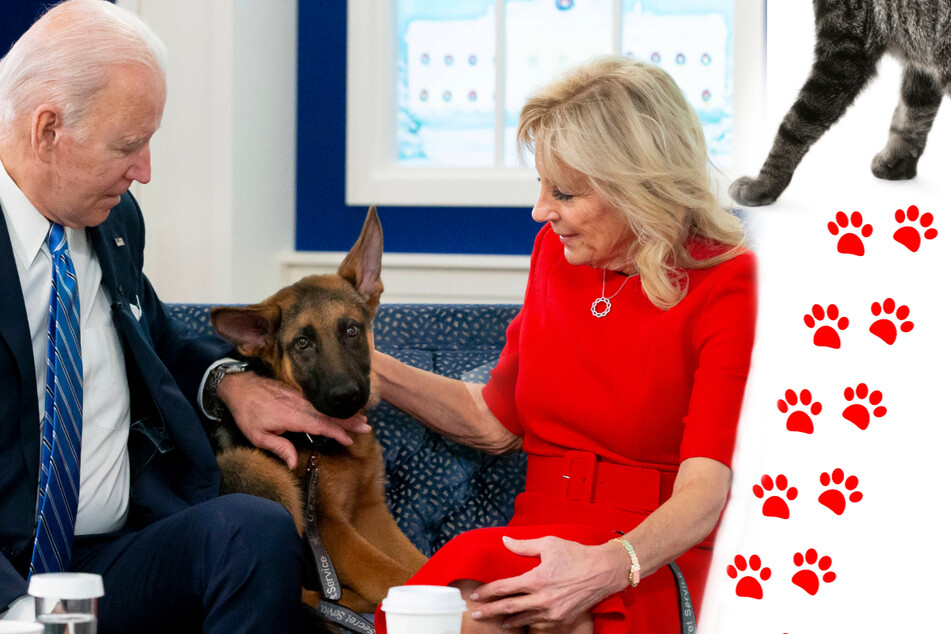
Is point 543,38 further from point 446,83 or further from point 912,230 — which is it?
point 912,230

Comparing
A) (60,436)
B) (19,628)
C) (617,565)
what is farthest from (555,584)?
(60,436)

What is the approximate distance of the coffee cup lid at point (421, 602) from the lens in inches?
42.2

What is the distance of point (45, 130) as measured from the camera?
5.40ft

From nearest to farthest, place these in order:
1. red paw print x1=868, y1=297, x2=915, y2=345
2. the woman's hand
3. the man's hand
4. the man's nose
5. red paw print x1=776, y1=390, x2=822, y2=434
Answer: the woman's hand < red paw print x1=868, y1=297, x2=915, y2=345 < red paw print x1=776, y1=390, x2=822, y2=434 < the man's nose < the man's hand

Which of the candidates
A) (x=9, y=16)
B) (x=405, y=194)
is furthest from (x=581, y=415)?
(x=9, y=16)

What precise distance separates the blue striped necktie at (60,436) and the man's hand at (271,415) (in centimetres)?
39

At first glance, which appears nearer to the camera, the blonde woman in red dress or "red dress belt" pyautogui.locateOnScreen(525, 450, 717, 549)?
the blonde woman in red dress

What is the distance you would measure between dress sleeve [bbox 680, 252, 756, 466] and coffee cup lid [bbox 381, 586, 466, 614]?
2.08 feet

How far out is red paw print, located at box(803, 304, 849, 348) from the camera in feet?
5.24

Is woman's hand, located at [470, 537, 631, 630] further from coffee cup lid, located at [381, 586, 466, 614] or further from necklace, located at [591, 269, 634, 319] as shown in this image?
necklace, located at [591, 269, 634, 319]

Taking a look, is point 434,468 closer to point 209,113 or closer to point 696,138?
point 696,138

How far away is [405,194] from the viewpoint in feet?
12.2

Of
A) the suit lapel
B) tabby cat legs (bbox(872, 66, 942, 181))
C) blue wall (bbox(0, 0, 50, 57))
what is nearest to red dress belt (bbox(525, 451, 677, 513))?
tabby cat legs (bbox(872, 66, 942, 181))

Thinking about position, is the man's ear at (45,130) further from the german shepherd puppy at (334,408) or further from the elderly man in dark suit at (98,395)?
the german shepherd puppy at (334,408)
